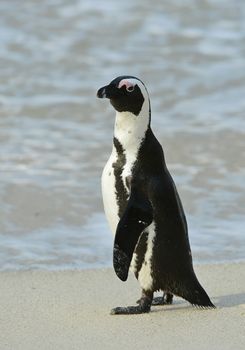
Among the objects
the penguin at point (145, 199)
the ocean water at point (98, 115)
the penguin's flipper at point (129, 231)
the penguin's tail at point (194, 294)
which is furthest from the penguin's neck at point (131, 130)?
the ocean water at point (98, 115)

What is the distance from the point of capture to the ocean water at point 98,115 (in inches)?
233

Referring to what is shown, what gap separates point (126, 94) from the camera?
173 inches

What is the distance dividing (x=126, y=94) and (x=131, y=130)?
14 centimetres

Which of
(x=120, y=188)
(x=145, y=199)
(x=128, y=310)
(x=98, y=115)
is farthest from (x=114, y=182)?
(x=98, y=115)

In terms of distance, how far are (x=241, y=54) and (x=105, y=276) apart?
5346mm

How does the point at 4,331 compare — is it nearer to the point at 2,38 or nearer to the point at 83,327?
the point at 83,327

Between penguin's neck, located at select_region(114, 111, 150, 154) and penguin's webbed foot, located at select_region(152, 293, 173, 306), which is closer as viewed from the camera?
penguin's neck, located at select_region(114, 111, 150, 154)

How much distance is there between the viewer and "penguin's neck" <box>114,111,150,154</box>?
4.44m

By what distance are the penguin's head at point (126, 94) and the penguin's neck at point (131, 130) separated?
0.08ft

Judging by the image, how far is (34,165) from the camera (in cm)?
705

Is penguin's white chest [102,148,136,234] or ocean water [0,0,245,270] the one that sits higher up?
ocean water [0,0,245,270]

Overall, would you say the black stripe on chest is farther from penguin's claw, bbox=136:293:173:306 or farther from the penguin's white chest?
penguin's claw, bbox=136:293:173:306

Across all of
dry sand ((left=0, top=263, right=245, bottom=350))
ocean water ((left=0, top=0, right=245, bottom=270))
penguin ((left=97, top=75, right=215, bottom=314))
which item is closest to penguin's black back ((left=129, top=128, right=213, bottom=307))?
penguin ((left=97, top=75, right=215, bottom=314))

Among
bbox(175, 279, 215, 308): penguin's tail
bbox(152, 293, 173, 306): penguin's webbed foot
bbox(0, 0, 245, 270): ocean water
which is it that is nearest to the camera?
bbox(175, 279, 215, 308): penguin's tail
